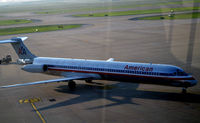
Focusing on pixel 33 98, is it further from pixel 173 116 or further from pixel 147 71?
pixel 173 116

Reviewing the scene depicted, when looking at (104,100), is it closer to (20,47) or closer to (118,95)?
(118,95)

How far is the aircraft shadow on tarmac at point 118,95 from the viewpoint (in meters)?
21.5

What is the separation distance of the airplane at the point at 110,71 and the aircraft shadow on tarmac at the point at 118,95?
3.39 feet

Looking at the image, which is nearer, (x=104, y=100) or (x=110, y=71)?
(x=104, y=100)

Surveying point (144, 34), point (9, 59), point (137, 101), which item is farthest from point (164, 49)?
point (9, 59)

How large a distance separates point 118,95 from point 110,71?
8.69 ft

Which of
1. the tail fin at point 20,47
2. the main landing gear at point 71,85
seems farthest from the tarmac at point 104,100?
the tail fin at point 20,47

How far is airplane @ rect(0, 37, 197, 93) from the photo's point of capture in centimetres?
2211

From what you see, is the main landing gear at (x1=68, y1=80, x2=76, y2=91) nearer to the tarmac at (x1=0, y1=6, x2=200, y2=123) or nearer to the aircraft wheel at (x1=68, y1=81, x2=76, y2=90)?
the aircraft wheel at (x1=68, y1=81, x2=76, y2=90)

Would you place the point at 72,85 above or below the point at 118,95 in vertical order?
above

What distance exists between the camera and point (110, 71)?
80.0 feet

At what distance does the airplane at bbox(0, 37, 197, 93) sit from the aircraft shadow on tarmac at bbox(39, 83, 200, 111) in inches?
40.7

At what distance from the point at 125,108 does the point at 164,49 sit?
25.5 m

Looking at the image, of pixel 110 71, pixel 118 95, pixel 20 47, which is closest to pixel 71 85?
pixel 110 71
